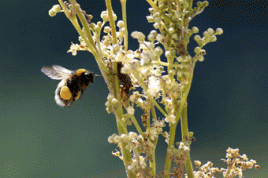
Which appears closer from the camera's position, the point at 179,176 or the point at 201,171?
the point at 179,176

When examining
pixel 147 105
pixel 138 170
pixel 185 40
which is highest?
pixel 185 40

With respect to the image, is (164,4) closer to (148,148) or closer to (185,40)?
(185,40)

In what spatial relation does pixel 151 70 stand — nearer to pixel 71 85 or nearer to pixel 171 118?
pixel 171 118

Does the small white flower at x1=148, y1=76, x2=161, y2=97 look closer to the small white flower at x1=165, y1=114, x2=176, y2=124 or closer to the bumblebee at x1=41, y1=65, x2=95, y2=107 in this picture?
the small white flower at x1=165, y1=114, x2=176, y2=124

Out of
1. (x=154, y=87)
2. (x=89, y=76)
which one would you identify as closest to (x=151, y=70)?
(x=154, y=87)

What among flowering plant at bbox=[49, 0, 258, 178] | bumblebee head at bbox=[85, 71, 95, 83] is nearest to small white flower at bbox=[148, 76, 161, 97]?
flowering plant at bbox=[49, 0, 258, 178]

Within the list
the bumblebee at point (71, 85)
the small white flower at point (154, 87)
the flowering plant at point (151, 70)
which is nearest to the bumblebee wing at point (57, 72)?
the bumblebee at point (71, 85)

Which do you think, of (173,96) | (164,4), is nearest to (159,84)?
(173,96)

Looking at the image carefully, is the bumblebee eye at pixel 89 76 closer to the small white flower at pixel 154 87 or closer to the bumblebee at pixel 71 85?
the bumblebee at pixel 71 85

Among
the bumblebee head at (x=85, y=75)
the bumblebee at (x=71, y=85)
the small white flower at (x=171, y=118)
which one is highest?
the bumblebee head at (x=85, y=75)

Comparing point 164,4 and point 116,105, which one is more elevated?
point 164,4

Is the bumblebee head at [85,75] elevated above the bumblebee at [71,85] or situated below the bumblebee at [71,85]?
above
